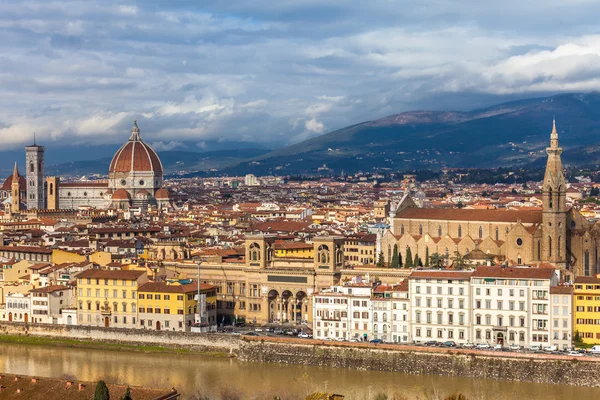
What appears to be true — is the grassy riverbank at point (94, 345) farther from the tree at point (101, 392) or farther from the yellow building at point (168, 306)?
the tree at point (101, 392)

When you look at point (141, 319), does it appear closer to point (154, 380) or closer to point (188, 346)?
point (188, 346)

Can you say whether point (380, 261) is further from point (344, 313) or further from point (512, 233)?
point (344, 313)

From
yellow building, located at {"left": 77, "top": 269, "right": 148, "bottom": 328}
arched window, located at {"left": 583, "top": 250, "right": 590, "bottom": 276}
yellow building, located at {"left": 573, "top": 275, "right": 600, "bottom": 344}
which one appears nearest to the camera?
yellow building, located at {"left": 573, "top": 275, "right": 600, "bottom": 344}

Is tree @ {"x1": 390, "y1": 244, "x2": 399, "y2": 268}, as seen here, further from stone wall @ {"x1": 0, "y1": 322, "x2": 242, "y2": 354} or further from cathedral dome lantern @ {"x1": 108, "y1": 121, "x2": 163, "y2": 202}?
cathedral dome lantern @ {"x1": 108, "y1": 121, "x2": 163, "y2": 202}

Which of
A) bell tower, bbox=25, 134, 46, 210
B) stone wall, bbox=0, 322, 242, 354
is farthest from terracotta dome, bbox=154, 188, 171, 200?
stone wall, bbox=0, 322, 242, 354

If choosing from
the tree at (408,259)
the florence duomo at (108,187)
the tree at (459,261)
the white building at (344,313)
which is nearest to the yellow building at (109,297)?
the white building at (344,313)

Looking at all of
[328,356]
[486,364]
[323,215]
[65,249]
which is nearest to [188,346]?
[328,356]

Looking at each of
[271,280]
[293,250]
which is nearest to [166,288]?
[271,280]
